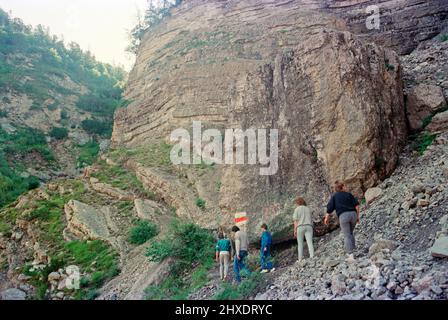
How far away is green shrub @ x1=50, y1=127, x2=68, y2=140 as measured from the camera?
1003 inches

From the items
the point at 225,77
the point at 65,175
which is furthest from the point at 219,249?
the point at 65,175

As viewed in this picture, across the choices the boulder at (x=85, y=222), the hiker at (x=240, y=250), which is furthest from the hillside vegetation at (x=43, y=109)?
the hiker at (x=240, y=250)

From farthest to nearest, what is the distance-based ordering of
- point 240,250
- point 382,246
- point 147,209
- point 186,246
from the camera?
point 147,209 → point 186,246 → point 240,250 → point 382,246

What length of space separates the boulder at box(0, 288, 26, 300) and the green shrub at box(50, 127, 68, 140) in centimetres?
1672

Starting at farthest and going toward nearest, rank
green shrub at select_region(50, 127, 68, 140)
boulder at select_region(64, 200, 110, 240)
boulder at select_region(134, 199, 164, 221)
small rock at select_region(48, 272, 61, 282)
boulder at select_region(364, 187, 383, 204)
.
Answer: green shrub at select_region(50, 127, 68, 140)
boulder at select_region(134, 199, 164, 221)
boulder at select_region(64, 200, 110, 240)
small rock at select_region(48, 272, 61, 282)
boulder at select_region(364, 187, 383, 204)

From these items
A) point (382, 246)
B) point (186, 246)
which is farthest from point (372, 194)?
point (186, 246)

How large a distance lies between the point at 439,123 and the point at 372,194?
3458 millimetres

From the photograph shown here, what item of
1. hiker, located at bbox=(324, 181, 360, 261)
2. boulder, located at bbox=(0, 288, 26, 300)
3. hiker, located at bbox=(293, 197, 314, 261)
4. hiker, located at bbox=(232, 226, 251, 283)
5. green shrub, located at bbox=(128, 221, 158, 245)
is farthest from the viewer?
green shrub, located at bbox=(128, 221, 158, 245)

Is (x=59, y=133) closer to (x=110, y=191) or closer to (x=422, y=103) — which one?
(x=110, y=191)

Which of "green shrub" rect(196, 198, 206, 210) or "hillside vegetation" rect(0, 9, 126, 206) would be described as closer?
"green shrub" rect(196, 198, 206, 210)

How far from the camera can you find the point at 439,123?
10.3m

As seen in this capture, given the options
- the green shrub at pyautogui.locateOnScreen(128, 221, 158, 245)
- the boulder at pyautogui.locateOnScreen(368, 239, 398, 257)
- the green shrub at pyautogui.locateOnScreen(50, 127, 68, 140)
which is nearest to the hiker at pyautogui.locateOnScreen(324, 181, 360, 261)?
the boulder at pyautogui.locateOnScreen(368, 239, 398, 257)

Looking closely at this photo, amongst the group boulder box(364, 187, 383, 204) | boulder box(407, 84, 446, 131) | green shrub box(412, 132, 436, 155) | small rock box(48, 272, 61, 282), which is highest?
boulder box(407, 84, 446, 131)

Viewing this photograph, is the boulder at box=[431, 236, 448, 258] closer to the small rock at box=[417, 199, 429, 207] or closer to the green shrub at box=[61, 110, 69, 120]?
the small rock at box=[417, 199, 429, 207]
